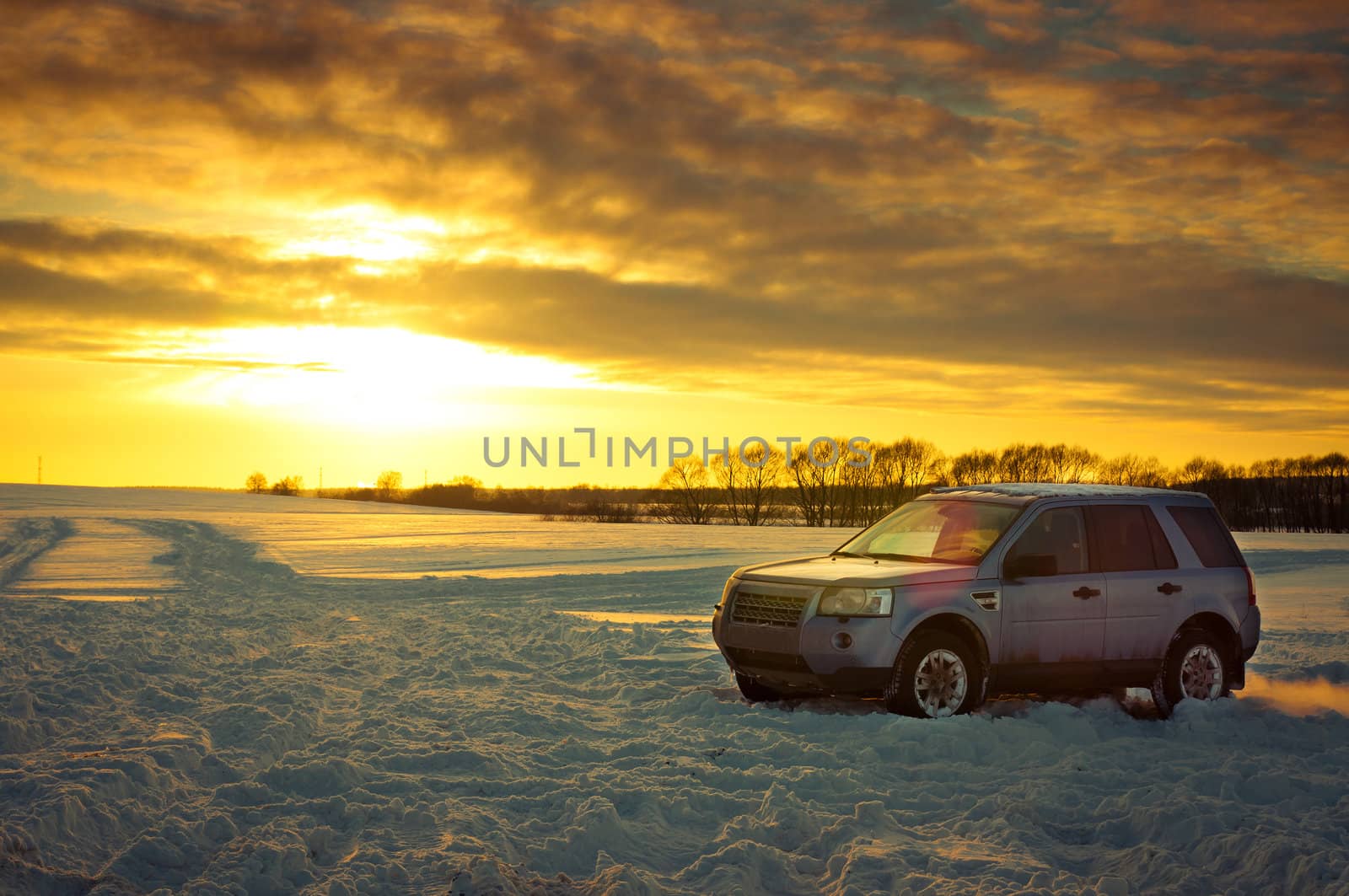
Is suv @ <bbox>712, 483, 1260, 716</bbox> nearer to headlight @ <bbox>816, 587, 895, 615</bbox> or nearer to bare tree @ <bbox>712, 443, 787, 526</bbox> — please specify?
headlight @ <bbox>816, 587, 895, 615</bbox>

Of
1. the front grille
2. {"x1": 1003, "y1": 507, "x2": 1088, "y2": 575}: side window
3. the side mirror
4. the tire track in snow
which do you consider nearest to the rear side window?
{"x1": 1003, "y1": 507, "x2": 1088, "y2": 575}: side window

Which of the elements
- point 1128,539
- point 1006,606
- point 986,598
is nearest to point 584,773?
point 986,598

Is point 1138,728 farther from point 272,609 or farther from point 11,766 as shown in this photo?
point 272,609

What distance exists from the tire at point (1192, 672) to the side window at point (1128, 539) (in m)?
0.67

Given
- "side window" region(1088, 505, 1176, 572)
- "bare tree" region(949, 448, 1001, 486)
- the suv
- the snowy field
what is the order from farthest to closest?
1. "bare tree" region(949, 448, 1001, 486)
2. "side window" region(1088, 505, 1176, 572)
3. the suv
4. the snowy field

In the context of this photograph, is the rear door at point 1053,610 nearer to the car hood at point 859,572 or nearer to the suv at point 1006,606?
the suv at point 1006,606

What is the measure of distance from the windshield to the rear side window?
1.76 meters

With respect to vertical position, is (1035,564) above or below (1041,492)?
below

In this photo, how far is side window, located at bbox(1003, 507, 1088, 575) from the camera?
10.5m

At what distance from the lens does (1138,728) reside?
9.76 metres

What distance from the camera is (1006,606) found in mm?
10086

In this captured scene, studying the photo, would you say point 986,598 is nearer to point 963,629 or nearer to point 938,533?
point 963,629

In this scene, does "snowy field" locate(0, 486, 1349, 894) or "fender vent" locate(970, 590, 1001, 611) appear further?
"fender vent" locate(970, 590, 1001, 611)

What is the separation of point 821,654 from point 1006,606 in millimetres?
1608
